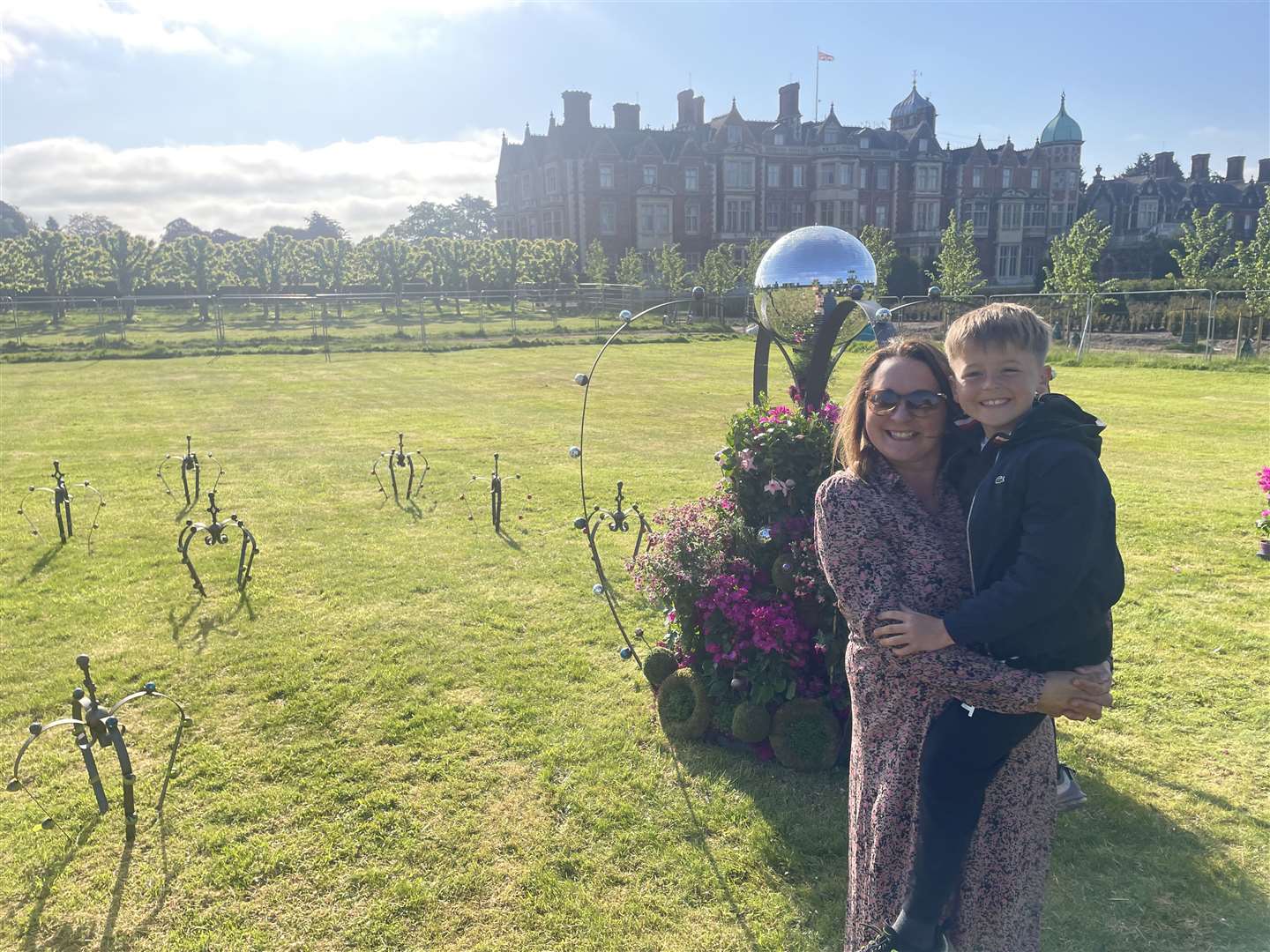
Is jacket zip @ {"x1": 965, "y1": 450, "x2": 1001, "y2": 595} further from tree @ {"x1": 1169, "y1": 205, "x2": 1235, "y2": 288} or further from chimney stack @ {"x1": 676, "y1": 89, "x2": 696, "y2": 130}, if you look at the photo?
chimney stack @ {"x1": 676, "y1": 89, "x2": 696, "y2": 130}

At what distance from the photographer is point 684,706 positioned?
199 inches

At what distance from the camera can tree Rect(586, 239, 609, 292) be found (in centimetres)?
5194

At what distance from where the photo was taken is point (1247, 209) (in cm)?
6119

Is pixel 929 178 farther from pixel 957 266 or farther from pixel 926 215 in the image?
pixel 957 266

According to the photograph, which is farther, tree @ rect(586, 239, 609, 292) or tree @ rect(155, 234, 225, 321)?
tree @ rect(155, 234, 225, 321)

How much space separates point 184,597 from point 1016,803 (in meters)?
7.53

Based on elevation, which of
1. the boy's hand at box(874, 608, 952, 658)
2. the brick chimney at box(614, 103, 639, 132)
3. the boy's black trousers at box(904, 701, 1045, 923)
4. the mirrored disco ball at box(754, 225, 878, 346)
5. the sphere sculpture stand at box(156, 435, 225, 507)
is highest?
the brick chimney at box(614, 103, 639, 132)

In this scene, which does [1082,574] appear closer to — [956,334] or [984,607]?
[984,607]

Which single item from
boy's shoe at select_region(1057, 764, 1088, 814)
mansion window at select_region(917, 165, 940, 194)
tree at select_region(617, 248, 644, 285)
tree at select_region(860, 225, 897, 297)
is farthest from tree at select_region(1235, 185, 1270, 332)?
tree at select_region(617, 248, 644, 285)

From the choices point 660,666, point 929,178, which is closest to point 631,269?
point 929,178

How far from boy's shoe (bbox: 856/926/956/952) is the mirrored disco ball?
3010mm

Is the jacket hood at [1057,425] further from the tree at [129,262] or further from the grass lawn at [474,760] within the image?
the tree at [129,262]

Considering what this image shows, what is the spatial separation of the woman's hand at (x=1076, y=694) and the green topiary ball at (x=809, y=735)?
2413 millimetres

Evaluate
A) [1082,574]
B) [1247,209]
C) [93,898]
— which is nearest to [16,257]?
[93,898]
